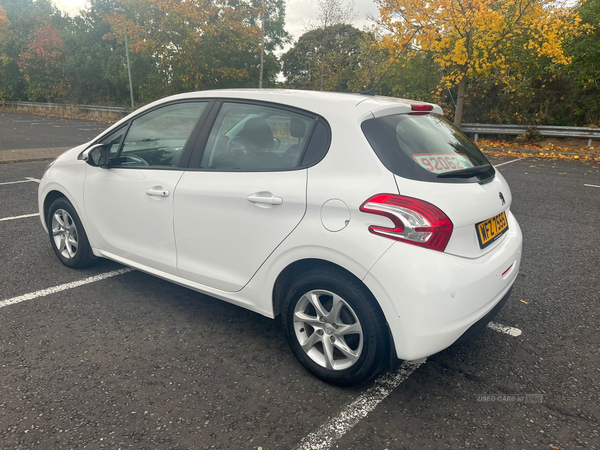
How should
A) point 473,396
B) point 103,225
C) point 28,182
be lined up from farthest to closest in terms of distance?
point 28,182 < point 103,225 < point 473,396

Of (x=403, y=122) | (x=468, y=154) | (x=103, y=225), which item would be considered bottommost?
(x=103, y=225)

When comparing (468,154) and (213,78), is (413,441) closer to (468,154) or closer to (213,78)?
(468,154)

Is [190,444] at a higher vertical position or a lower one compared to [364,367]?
lower

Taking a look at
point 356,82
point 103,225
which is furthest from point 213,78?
point 103,225

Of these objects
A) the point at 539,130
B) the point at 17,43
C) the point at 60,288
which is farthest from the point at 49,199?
the point at 17,43

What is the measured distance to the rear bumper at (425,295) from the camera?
2.32m

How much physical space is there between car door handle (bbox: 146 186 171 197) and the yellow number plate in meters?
2.04

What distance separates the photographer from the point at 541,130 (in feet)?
53.5

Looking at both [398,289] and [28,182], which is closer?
[398,289]

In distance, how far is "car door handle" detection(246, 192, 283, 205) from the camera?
273 centimetres

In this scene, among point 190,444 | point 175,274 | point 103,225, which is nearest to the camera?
point 190,444

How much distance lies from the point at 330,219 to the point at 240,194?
26.0 inches

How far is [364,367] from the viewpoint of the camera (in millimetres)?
2570

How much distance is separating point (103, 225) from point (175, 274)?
919 millimetres
